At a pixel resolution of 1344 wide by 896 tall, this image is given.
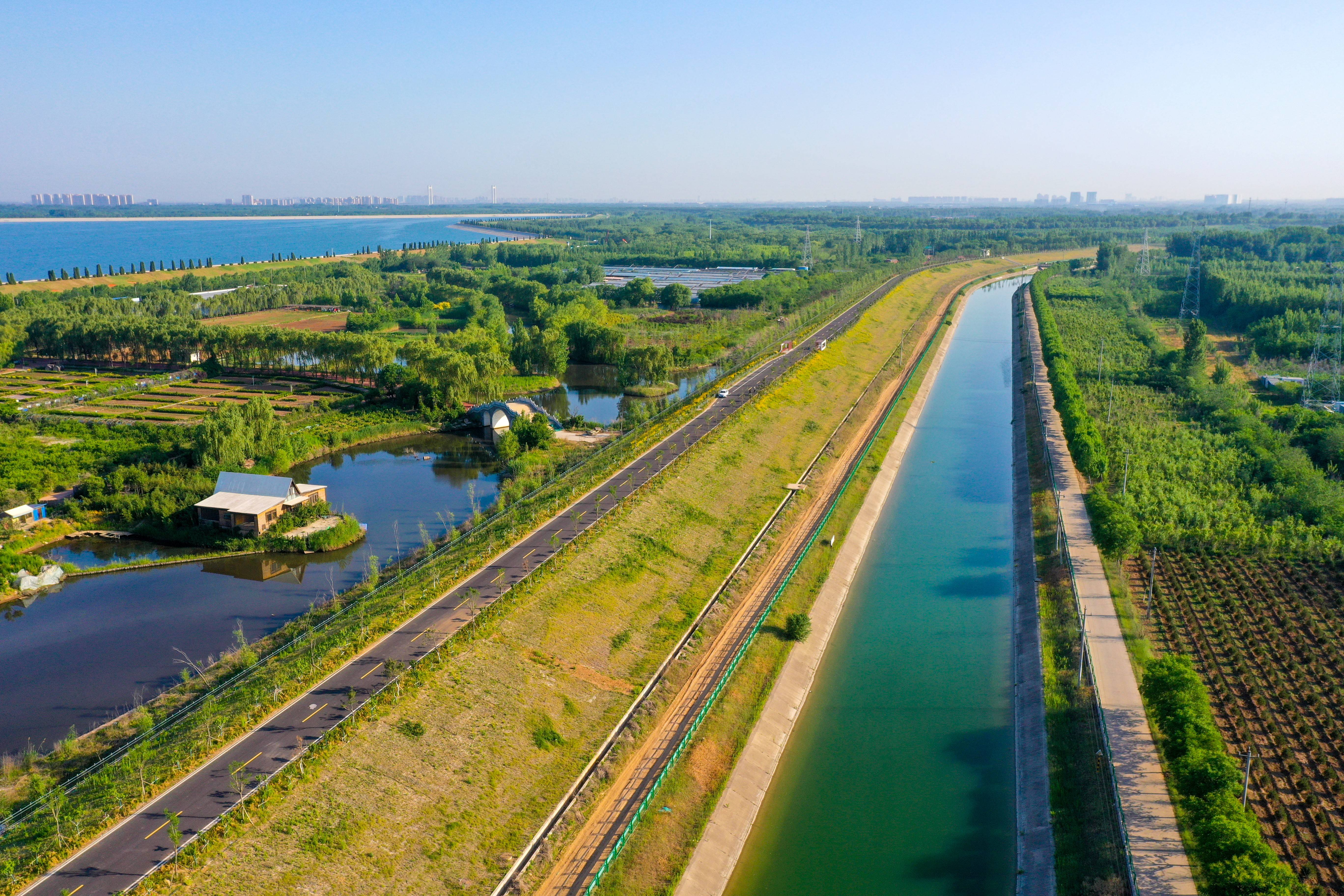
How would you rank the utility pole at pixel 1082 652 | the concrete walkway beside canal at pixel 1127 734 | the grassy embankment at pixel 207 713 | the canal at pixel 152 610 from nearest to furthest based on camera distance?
the grassy embankment at pixel 207 713 → the concrete walkway beside canal at pixel 1127 734 → the canal at pixel 152 610 → the utility pole at pixel 1082 652

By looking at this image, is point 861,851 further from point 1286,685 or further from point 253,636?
point 253,636

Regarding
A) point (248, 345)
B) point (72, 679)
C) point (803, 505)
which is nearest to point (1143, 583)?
point (803, 505)

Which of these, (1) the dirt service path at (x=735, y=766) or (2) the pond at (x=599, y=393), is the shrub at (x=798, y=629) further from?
(2) the pond at (x=599, y=393)

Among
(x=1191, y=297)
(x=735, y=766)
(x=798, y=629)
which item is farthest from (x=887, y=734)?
(x=1191, y=297)

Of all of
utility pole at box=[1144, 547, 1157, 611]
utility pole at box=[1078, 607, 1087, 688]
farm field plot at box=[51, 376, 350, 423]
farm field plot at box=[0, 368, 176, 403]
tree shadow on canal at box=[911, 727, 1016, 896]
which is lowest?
tree shadow on canal at box=[911, 727, 1016, 896]

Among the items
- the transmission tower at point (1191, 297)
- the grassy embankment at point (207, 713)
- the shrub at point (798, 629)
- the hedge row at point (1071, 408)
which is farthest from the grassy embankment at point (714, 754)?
the transmission tower at point (1191, 297)

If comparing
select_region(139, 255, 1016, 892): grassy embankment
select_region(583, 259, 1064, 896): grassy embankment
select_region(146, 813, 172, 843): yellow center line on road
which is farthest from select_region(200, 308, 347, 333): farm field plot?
select_region(146, 813, 172, 843): yellow center line on road

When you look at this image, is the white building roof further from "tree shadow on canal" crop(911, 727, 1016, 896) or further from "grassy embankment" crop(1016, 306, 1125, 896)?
"grassy embankment" crop(1016, 306, 1125, 896)
